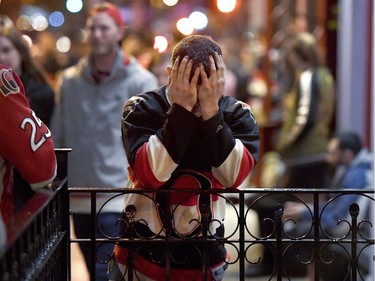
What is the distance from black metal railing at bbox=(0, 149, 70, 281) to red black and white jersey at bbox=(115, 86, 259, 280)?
0.93 feet

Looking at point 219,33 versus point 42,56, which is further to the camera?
point 219,33

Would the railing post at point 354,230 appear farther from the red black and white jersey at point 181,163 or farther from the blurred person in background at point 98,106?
the blurred person in background at point 98,106

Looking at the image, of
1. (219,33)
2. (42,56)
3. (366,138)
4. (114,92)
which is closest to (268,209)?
(366,138)

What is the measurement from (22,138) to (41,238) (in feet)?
1.38

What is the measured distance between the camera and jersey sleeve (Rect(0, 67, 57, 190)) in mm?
4398

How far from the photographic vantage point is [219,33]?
33625mm

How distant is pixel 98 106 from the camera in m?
7.25

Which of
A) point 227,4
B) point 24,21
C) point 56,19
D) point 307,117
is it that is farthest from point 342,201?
point 56,19

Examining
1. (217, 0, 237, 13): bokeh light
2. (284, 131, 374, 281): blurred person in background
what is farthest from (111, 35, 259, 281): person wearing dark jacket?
(217, 0, 237, 13): bokeh light

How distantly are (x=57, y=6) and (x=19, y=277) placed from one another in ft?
115

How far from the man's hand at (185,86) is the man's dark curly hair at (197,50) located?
25mm

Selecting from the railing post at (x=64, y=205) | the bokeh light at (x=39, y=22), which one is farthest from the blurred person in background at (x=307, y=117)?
the bokeh light at (x=39, y=22)

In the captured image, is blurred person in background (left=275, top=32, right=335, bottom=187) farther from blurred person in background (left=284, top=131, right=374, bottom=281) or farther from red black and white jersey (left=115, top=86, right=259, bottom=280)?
red black and white jersey (left=115, top=86, right=259, bottom=280)

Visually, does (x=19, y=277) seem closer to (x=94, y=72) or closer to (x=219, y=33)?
(x=94, y=72)
